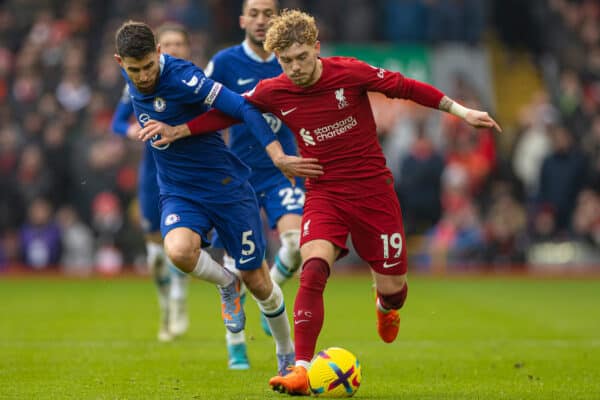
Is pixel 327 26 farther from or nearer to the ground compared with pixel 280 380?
nearer to the ground

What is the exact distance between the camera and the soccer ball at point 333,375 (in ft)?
23.5

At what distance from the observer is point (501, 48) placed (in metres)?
25.0

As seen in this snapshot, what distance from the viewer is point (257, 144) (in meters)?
9.99

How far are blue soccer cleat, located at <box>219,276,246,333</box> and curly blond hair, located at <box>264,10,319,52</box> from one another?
1869 millimetres

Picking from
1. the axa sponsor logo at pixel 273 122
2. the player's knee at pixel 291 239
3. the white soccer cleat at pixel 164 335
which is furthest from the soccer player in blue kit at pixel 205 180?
the white soccer cleat at pixel 164 335

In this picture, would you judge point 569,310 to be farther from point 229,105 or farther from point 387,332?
point 229,105

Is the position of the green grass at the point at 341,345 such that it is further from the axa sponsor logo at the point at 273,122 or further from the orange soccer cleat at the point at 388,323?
the axa sponsor logo at the point at 273,122

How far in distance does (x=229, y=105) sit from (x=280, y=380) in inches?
79.8

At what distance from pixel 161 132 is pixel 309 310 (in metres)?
1.65

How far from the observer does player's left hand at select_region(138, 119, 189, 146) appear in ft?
25.7

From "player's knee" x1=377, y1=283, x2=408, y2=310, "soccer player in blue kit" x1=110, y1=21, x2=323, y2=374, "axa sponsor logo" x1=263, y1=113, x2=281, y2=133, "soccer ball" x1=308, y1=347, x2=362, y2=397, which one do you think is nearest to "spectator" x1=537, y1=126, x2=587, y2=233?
"axa sponsor logo" x1=263, y1=113, x2=281, y2=133

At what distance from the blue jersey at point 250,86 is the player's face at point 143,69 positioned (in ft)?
6.65

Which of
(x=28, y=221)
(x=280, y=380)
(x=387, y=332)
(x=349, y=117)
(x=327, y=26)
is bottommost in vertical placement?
(x=28, y=221)

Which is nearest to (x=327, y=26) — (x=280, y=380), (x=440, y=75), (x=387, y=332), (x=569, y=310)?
(x=440, y=75)
